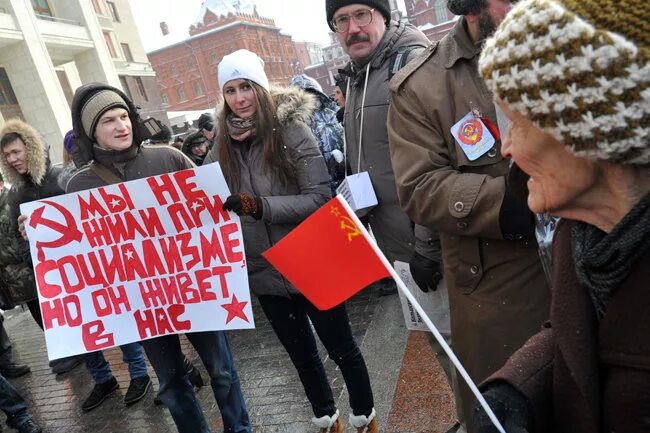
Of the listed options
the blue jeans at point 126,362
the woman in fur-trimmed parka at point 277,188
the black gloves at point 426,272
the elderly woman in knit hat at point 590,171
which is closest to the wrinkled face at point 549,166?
the elderly woman in knit hat at point 590,171

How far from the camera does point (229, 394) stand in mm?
2766

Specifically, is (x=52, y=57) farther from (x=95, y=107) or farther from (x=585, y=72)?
(x=585, y=72)

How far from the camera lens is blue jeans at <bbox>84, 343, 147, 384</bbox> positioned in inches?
157

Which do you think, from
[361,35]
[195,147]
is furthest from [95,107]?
[195,147]

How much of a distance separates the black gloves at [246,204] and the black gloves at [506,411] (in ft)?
4.92

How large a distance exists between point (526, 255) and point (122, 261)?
2094 millimetres

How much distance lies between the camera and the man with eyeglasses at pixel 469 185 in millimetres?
1601

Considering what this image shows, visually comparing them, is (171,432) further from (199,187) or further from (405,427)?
(199,187)

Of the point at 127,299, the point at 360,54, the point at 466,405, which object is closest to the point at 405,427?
the point at 466,405

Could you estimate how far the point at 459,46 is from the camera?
1.70 meters

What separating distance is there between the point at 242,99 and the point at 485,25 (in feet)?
4.40

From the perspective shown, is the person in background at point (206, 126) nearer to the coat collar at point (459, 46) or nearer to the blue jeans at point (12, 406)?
the blue jeans at point (12, 406)

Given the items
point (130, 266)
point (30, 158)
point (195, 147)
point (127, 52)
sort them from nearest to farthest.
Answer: point (130, 266), point (30, 158), point (195, 147), point (127, 52)

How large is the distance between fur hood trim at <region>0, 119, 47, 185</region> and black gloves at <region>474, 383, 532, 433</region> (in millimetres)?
3943
